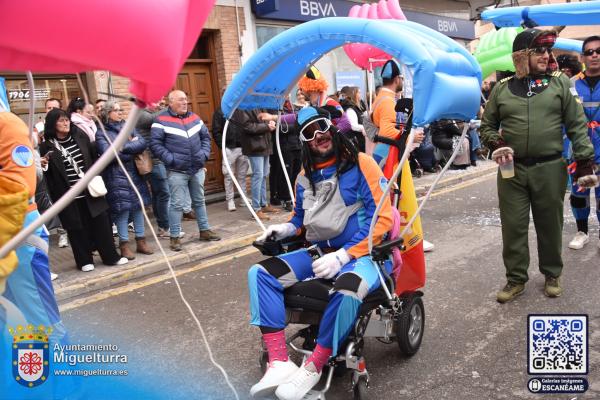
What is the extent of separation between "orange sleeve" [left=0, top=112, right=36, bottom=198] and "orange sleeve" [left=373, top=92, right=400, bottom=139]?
9.92 feet

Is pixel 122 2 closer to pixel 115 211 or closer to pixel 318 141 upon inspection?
pixel 318 141

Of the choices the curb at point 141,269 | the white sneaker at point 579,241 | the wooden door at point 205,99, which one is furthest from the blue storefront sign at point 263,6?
the white sneaker at point 579,241

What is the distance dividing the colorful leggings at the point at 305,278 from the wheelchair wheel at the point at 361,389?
0.91 feet

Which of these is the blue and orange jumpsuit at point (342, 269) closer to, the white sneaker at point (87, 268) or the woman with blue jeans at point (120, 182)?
the woman with blue jeans at point (120, 182)

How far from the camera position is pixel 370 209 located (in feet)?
10.8

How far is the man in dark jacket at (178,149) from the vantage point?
6211 millimetres

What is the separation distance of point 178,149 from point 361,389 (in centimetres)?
410

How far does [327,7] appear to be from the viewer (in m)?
11.0

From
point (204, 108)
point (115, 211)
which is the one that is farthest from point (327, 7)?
→ point (115, 211)

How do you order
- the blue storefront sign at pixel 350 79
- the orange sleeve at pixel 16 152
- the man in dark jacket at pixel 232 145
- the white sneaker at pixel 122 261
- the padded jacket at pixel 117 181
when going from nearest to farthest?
the orange sleeve at pixel 16 152
the padded jacket at pixel 117 181
the white sneaker at pixel 122 261
the man in dark jacket at pixel 232 145
the blue storefront sign at pixel 350 79

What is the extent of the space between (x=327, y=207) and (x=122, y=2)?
206 cm

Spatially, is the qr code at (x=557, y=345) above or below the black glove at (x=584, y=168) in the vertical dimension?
below

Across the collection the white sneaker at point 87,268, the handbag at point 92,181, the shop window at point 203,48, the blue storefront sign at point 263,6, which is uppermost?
the blue storefront sign at point 263,6

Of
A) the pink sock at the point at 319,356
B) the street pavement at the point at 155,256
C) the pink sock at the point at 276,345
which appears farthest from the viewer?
the street pavement at the point at 155,256
